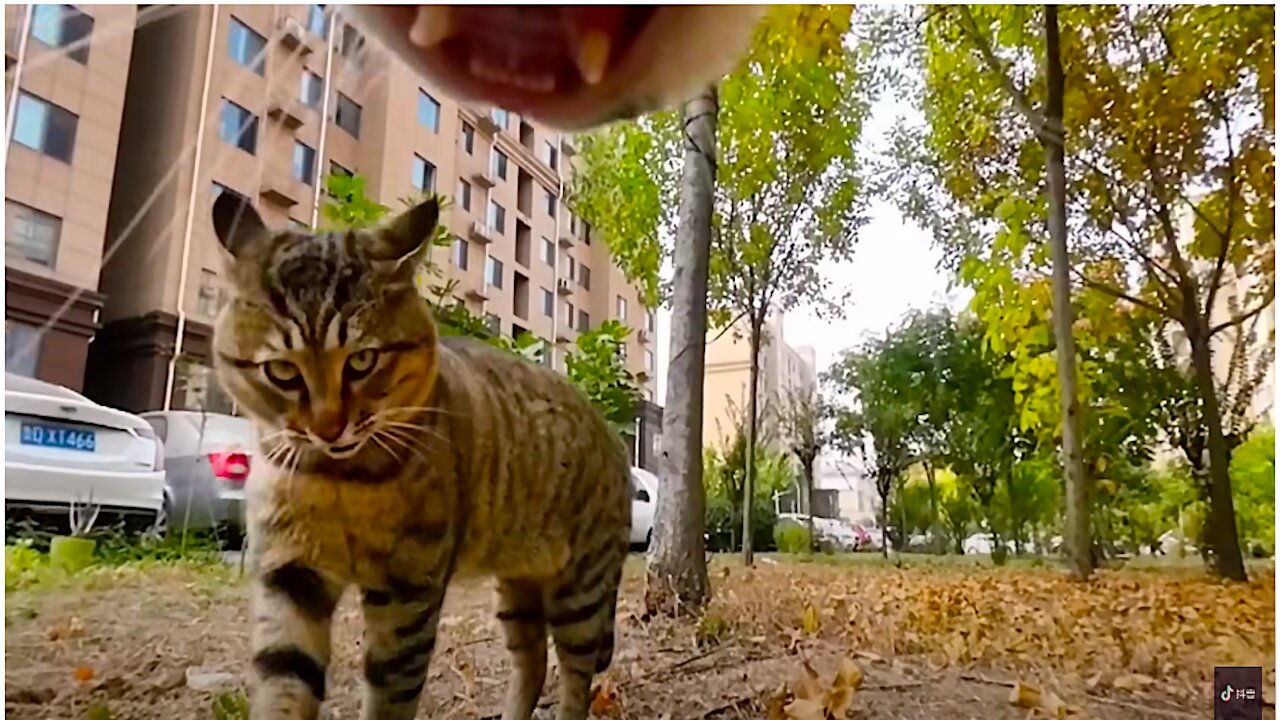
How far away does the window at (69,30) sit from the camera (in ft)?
3.11

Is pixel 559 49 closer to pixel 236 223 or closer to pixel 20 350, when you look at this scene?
pixel 236 223

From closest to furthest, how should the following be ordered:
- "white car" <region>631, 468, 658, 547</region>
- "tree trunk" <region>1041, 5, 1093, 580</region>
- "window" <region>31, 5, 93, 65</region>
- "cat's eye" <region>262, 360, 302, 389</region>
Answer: "cat's eye" <region>262, 360, 302, 389</region>, "window" <region>31, 5, 93, 65</region>, "white car" <region>631, 468, 658, 547</region>, "tree trunk" <region>1041, 5, 1093, 580</region>

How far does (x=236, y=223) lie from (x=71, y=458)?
11.1 inches

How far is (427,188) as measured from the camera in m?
1.02

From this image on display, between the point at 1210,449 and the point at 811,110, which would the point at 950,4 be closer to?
the point at 811,110

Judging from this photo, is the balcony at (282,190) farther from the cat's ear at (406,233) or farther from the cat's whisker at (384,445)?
the cat's whisker at (384,445)

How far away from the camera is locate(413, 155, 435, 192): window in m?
1.01

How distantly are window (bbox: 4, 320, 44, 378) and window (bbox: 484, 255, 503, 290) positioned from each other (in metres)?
0.44

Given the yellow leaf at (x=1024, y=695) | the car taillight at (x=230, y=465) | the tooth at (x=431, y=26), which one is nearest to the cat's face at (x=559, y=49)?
the tooth at (x=431, y=26)

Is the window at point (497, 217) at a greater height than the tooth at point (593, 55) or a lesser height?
lesser

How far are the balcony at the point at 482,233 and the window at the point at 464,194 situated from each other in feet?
0.07

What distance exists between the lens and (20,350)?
0.92 meters

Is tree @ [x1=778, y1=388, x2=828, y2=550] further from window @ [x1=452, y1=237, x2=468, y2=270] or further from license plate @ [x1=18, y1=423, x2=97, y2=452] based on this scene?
license plate @ [x1=18, y1=423, x2=97, y2=452]

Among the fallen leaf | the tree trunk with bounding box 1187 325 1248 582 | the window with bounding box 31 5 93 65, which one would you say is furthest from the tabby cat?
the tree trunk with bounding box 1187 325 1248 582
